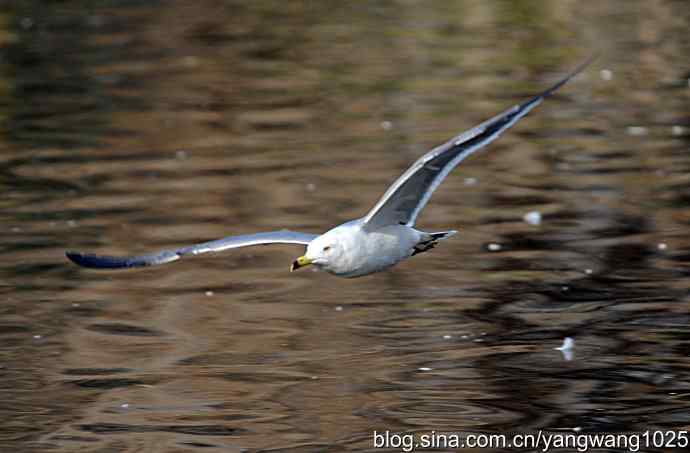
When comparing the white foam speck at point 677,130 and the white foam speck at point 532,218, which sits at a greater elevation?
the white foam speck at point 677,130

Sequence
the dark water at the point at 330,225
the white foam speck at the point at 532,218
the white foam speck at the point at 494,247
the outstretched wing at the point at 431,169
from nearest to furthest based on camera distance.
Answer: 1. the outstretched wing at the point at 431,169
2. the dark water at the point at 330,225
3. the white foam speck at the point at 494,247
4. the white foam speck at the point at 532,218

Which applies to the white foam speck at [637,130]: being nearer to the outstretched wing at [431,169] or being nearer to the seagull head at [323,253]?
the outstretched wing at [431,169]

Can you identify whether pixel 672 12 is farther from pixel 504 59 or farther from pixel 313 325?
pixel 313 325

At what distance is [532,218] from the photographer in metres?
10.9

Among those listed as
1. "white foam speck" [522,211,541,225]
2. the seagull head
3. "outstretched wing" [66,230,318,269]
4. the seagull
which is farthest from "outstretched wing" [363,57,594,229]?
"white foam speck" [522,211,541,225]

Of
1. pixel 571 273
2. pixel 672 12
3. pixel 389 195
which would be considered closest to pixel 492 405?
pixel 389 195

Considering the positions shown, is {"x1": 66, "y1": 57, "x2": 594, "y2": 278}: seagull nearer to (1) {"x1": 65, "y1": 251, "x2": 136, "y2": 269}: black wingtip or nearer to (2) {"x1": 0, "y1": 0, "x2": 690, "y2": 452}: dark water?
(1) {"x1": 65, "y1": 251, "x2": 136, "y2": 269}: black wingtip

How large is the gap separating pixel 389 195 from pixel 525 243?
3621 millimetres

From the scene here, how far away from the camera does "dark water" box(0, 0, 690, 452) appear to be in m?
7.59

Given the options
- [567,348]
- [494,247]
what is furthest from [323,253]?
[494,247]

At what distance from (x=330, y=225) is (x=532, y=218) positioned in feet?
5.12

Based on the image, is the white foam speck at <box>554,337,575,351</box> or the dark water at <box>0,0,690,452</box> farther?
the white foam speck at <box>554,337,575,351</box>

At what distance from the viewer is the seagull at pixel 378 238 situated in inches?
272

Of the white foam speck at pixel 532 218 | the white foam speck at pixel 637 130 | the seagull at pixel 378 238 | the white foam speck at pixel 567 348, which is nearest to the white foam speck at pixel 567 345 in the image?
the white foam speck at pixel 567 348
